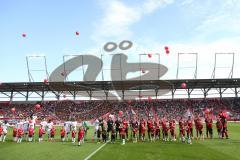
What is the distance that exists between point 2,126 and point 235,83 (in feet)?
139

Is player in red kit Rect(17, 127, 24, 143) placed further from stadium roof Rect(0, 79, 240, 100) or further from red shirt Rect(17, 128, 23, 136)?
stadium roof Rect(0, 79, 240, 100)

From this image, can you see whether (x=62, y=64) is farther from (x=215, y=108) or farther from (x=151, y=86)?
(x=215, y=108)

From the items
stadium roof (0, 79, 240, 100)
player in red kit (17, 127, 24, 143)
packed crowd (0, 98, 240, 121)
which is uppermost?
stadium roof (0, 79, 240, 100)

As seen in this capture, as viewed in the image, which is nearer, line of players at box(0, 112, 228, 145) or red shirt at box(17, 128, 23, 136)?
line of players at box(0, 112, 228, 145)

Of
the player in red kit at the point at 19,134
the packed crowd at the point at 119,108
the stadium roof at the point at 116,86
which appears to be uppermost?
the stadium roof at the point at 116,86

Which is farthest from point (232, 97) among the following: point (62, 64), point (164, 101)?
point (62, 64)

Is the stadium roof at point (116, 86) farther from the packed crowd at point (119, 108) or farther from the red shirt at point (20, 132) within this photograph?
the red shirt at point (20, 132)

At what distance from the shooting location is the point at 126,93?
5853 centimetres

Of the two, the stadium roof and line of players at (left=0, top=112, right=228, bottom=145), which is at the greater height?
the stadium roof

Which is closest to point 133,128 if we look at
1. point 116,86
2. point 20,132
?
point 20,132

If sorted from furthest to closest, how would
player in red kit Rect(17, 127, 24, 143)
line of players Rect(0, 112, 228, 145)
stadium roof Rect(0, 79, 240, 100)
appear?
1. stadium roof Rect(0, 79, 240, 100)
2. player in red kit Rect(17, 127, 24, 143)
3. line of players Rect(0, 112, 228, 145)

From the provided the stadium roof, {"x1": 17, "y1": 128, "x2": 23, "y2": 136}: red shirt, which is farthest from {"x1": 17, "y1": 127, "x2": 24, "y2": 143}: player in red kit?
the stadium roof

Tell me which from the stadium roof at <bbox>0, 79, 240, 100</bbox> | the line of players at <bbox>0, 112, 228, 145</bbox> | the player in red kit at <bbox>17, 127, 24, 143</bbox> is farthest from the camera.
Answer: the stadium roof at <bbox>0, 79, 240, 100</bbox>

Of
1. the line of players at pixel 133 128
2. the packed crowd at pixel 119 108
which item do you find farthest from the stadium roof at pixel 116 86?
the line of players at pixel 133 128
